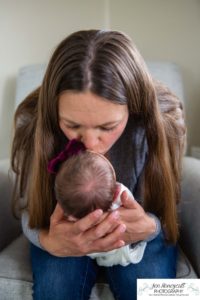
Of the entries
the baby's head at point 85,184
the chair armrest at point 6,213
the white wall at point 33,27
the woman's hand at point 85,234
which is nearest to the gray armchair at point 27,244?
the chair armrest at point 6,213

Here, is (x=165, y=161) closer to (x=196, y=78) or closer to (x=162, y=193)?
(x=162, y=193)

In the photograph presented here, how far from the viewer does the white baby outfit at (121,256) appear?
809mm

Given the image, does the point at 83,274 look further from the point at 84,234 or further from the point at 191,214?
the point at 191,214

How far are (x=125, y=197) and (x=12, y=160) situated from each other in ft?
1.10

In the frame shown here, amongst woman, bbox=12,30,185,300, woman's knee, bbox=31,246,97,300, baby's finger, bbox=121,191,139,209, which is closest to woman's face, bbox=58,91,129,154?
woman, bbox=12,30,185,300

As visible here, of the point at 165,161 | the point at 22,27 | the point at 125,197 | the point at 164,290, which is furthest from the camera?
the point at 22,27

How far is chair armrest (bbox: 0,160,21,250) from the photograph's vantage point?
1.00 m

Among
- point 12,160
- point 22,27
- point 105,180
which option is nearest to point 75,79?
point 105,180

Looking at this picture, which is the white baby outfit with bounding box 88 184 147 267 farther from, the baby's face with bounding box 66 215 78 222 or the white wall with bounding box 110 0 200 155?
the white wall with bounding box 110 0 200 155

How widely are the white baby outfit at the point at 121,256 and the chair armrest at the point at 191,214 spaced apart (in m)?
0.15

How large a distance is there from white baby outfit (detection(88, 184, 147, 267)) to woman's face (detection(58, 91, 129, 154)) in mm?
117

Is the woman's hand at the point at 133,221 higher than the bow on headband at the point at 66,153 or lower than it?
lower

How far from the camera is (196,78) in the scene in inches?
59.3

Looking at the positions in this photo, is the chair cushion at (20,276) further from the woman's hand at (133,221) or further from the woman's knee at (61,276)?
the woman's hand at (133,221)
